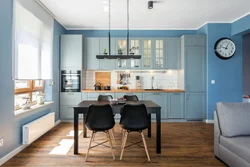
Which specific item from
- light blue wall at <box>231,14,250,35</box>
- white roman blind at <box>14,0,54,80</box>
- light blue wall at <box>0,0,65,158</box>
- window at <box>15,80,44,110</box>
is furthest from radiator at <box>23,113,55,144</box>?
light blue wall at <box>231,14,250,35</box>

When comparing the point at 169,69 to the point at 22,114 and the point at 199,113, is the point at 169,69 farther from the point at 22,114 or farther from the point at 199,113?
the point at 22,114

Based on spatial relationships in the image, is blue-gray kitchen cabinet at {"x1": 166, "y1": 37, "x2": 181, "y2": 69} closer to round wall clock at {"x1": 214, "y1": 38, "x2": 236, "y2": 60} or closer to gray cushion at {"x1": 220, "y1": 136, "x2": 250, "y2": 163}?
round wall clock at {"x1": 214, "y1": 38, "x2": 236, "y2": 60}

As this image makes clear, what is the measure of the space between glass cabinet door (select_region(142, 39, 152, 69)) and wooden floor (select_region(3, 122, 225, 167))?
7.29ft

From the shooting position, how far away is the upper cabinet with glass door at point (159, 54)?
6.06 metres

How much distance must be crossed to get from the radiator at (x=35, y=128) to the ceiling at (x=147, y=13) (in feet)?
8.05

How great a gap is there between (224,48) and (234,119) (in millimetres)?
3418

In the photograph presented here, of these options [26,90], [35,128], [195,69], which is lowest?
[35,128]

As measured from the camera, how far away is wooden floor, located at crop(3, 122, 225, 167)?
2.98 meters

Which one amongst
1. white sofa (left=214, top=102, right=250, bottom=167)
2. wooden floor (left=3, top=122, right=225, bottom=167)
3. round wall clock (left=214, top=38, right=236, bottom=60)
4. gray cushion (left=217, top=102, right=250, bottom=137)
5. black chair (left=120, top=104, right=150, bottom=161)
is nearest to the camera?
white sofa (left=214, top=102, right=250, bottom=167)

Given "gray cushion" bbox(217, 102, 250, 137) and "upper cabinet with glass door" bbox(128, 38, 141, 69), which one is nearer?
"gray cushion" bbox(217, 102, 250, 137)

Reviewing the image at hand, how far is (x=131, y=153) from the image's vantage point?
3.36m

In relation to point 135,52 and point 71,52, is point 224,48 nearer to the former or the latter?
point 135,52

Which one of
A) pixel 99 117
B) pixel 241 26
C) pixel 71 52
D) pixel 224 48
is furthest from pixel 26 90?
pixel 241 26

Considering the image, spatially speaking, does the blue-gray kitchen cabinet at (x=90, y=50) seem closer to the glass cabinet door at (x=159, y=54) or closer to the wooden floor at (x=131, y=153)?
the glass cabinet door at (x=159, y=54)
